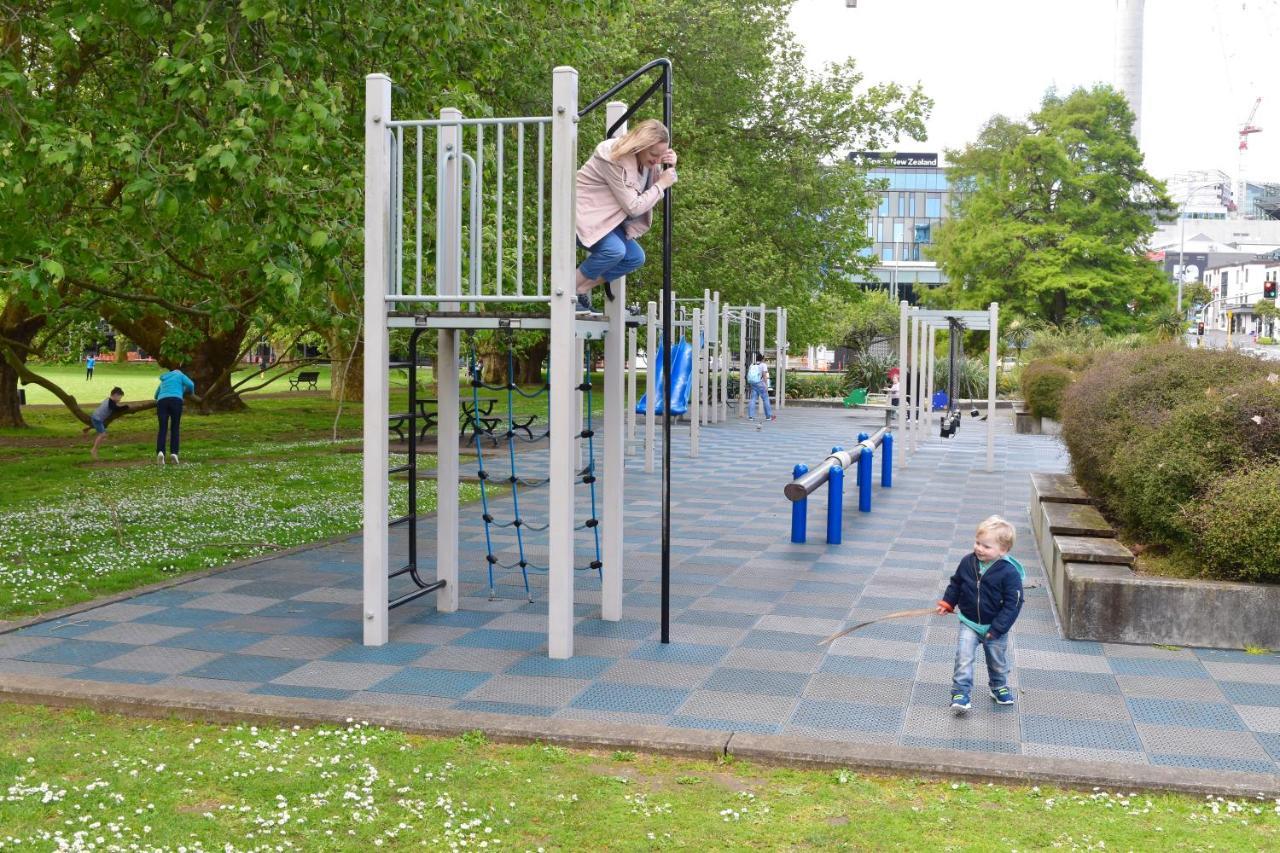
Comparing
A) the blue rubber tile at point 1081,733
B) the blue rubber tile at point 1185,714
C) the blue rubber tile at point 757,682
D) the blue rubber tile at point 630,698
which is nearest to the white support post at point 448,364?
the blue rubber tile at point 630,698

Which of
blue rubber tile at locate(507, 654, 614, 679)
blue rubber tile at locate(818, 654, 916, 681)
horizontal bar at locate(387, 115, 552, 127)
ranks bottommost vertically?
blue rubber tile at locate(818, 654, 916, 681)

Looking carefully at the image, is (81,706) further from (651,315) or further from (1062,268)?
(1062,268)

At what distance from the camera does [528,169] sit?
862 inches

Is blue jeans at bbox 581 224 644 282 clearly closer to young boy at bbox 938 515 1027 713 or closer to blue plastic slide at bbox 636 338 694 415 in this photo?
young boy at bbox 938 515 1027 713

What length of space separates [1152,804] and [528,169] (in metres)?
18.4

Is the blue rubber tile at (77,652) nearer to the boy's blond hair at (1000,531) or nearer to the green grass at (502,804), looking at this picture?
the green grass at (502,804)

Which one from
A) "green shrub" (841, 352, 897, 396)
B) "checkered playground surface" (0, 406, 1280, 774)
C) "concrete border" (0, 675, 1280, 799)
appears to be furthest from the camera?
"green shrub" (841, 352, 897, 396)

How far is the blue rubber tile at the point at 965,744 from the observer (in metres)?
5.50

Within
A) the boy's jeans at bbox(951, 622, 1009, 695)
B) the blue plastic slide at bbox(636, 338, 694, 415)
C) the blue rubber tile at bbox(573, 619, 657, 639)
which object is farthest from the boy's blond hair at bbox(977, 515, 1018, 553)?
the blue plastic slide at bbox(636, 338, 694, 415)

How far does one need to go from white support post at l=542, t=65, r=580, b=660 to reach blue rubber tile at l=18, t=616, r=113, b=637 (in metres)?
2.75

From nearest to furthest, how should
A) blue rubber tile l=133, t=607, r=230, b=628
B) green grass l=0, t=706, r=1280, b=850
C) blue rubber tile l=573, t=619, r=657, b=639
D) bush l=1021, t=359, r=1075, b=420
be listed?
green grass l=0, t=706, r=1280, b=850 < blue rubber tile l=573, t=619, r=657, b=639 < blue rubber tile l=133, t=607, r=230, b=628 < bush l=1021, t=359, r=1075, b=420

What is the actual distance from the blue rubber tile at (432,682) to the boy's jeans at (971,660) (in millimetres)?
2315

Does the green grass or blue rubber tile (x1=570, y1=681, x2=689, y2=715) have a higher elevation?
blue rubber tile (x1=570, y1=681, x2=689, y2=715)

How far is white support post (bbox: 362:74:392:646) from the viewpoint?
7148 millimetres
